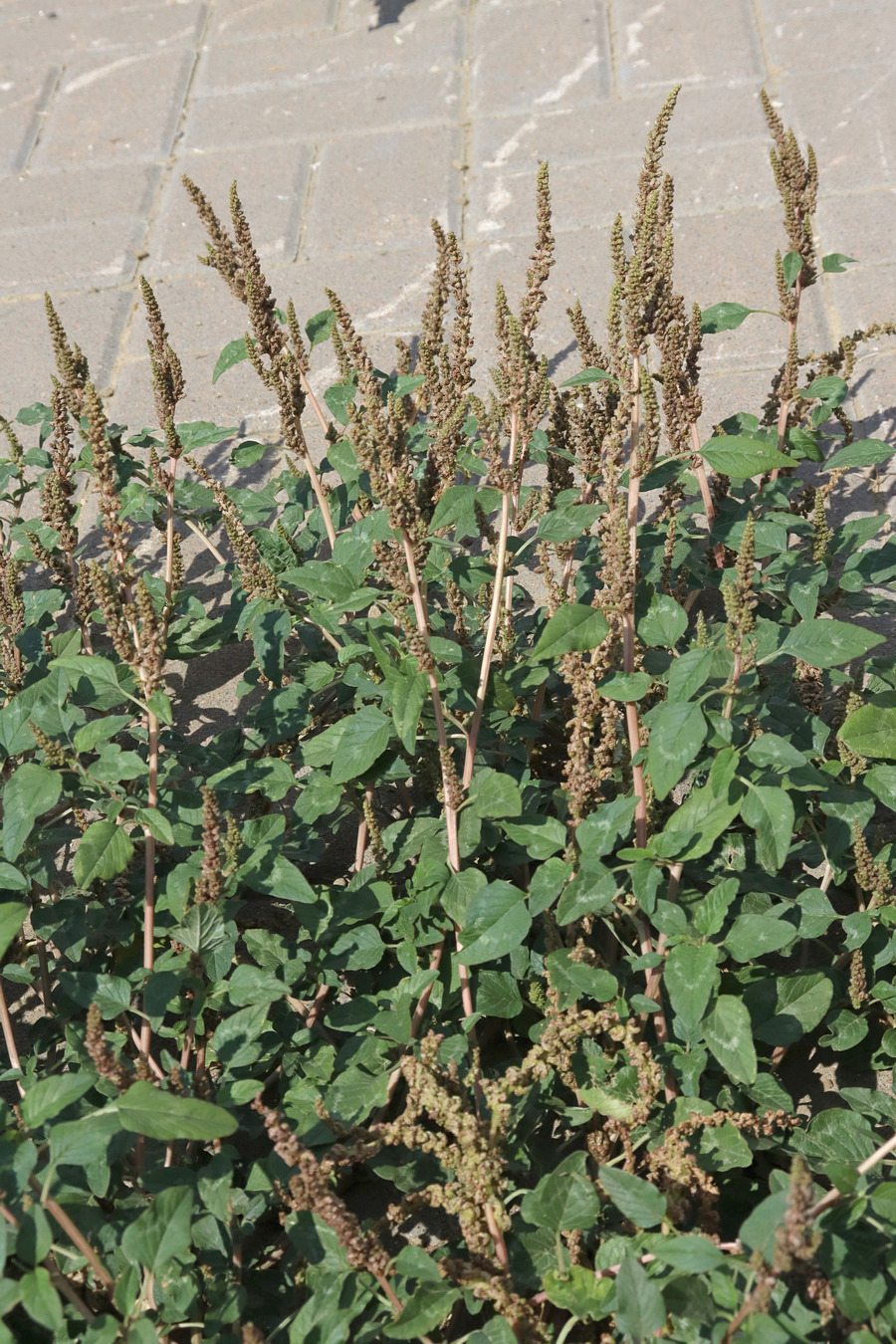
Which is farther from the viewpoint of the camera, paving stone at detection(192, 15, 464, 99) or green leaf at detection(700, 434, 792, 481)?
paving stone at detection(192, 15, 464, 99)

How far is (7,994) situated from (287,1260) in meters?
0.87

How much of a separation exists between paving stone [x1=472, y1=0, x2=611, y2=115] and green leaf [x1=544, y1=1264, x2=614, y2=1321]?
170 inches

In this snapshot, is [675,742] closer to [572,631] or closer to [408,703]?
[572,631]

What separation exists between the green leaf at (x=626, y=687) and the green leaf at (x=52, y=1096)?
840 millimetres

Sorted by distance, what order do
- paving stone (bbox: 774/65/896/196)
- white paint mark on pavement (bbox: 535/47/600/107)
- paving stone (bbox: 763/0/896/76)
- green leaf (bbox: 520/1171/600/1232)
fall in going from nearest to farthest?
green leaf (bbox: 520/1171/600/1232), paving stone (bbox: 774/65/896/196), paving stone (bbox: 763/0/896/76), white paint mark on pavement (bbox: 535/47/600/107)

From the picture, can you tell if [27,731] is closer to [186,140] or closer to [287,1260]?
[287,1260]

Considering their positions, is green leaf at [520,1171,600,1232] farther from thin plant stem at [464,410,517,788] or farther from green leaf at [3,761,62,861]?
green leaf at [3,761,62,861]

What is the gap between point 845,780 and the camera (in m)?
2.01

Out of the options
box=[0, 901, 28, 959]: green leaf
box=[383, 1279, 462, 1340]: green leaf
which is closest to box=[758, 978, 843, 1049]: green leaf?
box=[383, 1279, 462, 1340]: green leaf

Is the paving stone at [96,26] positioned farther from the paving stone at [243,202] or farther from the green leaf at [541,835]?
the green leaf at [541,835]

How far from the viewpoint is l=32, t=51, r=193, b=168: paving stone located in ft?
16.3

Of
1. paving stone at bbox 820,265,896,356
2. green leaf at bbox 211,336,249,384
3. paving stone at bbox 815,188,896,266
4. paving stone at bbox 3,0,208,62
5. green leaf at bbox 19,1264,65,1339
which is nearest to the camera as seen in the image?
green leaf at bbox 19,1264,65,1339

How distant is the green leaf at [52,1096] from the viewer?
1.41 metres

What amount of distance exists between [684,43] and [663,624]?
389 cm
